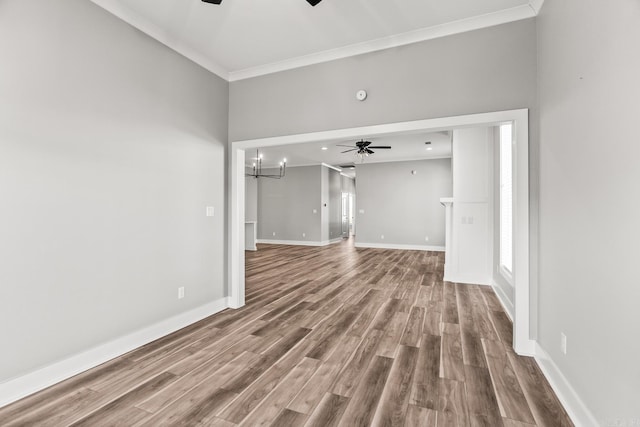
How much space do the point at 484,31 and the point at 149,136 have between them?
3.14 m

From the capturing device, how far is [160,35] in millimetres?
2816

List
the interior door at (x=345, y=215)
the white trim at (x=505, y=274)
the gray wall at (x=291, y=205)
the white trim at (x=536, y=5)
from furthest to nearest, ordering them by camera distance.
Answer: the interior door at (x=345, y=215), the gray wall at (x=291, y=205), the white trim at (x=505, y=274), the white trim at (x=536, y=5)

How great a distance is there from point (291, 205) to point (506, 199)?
7.50 metres

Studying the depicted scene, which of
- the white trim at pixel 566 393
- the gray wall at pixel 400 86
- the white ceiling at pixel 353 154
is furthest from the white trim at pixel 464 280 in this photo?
the gray wall at pixel 400 86

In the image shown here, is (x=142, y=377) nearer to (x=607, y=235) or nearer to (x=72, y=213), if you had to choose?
(x=72, y=213)

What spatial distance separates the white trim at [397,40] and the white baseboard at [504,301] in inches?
108

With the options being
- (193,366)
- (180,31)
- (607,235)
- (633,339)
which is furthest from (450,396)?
(180,31)

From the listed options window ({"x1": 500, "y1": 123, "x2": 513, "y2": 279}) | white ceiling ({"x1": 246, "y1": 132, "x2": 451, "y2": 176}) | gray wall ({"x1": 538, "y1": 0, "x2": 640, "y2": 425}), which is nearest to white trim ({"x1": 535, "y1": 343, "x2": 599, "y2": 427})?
gray wall ({"x1": 538, "y1": 0, "x2": 640, "y2": 425})

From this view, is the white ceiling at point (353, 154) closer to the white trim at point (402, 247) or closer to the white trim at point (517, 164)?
the white trim at point (402, 247)

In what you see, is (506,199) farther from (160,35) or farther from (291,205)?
(291,205)

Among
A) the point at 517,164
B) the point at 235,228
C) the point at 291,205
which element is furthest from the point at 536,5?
the point at 291,205

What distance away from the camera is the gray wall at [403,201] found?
9.14 metres

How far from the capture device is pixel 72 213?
219cm

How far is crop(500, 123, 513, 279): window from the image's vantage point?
12.6 feet
